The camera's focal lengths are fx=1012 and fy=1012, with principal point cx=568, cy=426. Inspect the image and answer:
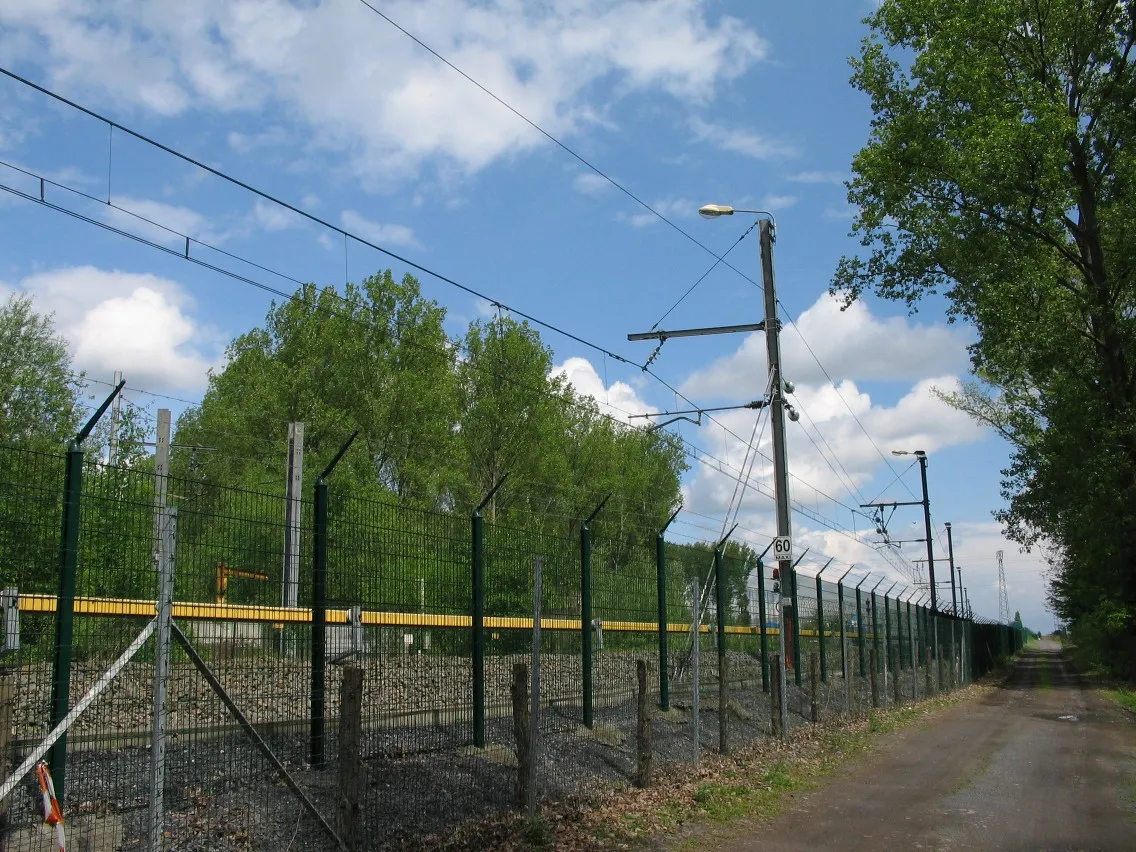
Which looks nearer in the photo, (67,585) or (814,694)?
(67,585)

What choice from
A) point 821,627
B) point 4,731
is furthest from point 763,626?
point 4,731

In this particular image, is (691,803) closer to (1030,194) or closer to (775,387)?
(775,387)

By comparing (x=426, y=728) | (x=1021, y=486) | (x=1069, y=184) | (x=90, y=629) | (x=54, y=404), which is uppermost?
(x=1069, y=184)

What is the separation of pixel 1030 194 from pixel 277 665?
2386 centimetres

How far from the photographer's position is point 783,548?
17859mm

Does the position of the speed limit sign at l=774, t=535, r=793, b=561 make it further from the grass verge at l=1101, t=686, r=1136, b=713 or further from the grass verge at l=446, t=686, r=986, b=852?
the grass verge at l=1101, t=686, r=1136, b=713

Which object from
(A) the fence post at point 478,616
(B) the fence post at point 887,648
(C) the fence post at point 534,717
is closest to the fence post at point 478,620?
(A) the fence post at point 478,616

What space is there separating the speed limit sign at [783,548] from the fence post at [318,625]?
38.5 ft

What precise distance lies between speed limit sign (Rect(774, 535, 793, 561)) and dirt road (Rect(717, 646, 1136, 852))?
3527mm

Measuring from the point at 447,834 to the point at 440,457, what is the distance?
3150 centimetres

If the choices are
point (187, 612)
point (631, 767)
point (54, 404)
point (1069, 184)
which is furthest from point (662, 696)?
point (54, 404)

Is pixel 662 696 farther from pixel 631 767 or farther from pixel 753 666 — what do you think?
pixel 753 666

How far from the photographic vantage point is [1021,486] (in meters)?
32.9

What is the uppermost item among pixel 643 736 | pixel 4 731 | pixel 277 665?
pixel 277 665
